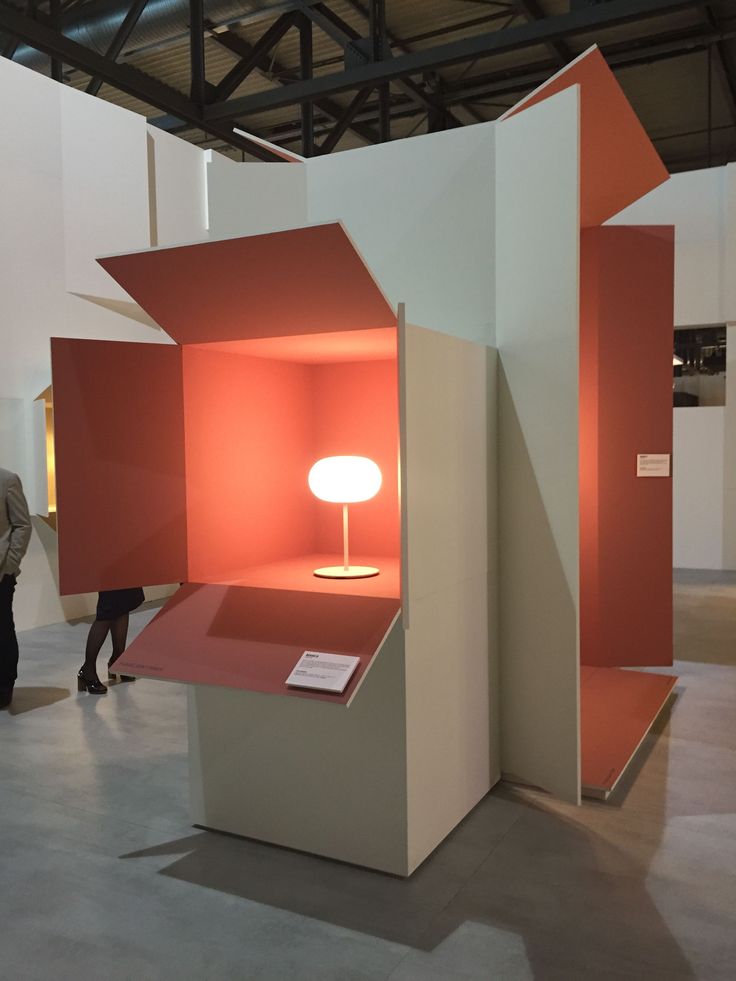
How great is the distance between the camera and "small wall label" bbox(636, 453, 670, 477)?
510 centimetres

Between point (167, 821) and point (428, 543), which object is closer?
point (428, 543)

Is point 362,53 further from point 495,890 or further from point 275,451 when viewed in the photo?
point 495,890

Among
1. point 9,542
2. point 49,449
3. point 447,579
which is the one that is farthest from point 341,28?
point 447,579

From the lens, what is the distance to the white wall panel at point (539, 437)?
3.09 meters

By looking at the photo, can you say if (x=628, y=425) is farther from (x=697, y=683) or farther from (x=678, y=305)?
(x=678, y=305)

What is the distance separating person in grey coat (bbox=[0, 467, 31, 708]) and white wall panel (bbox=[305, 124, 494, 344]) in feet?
7.76

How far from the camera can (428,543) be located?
2719 mm

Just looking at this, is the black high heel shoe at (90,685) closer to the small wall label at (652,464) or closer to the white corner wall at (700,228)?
the small wall label at (652,464)

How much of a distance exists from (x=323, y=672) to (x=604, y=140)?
8.80 ft

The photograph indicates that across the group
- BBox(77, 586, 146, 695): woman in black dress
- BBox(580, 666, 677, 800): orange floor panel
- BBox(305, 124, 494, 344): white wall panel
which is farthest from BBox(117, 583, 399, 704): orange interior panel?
BBox(77, 586, 146, 695): woman in black dress

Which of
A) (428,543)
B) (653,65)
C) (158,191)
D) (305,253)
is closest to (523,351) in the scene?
(428,543)

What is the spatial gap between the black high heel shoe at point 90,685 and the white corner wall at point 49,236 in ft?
6.57

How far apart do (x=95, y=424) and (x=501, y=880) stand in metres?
1.99

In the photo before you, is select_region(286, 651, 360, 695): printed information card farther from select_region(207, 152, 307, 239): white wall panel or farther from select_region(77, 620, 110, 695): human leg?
select_region(77, 620, 110, 695): human leg
